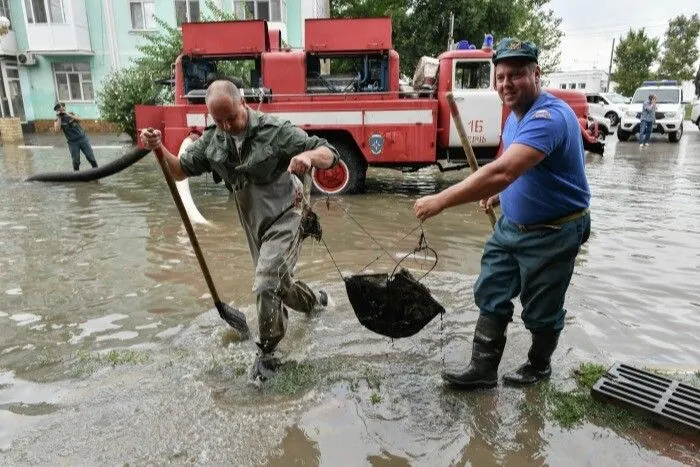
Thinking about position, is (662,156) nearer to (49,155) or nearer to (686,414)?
(686,414)

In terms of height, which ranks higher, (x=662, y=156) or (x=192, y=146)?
(x=192, y=146)

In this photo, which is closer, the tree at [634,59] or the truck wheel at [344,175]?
the truck wheel at [344,175]

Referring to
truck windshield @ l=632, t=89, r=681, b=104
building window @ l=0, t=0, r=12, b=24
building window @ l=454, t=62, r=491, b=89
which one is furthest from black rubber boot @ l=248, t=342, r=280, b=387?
building window @ l=0, t=0, r=12, b=24

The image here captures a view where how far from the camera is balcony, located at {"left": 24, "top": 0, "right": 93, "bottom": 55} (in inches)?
836

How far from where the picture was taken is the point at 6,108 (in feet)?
74.1

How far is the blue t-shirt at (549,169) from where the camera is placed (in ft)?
7.86

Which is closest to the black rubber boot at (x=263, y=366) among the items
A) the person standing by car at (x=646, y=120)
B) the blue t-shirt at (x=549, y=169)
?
the blue t-shirt at (x=549, y=169)

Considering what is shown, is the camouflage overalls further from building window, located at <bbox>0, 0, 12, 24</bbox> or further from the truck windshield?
building window, located at <bbox>0, 0, 12, 24</bbox>

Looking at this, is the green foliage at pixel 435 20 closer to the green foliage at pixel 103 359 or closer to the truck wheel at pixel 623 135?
the truck wheel at pixel 623 135

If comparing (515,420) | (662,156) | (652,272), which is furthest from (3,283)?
(662,156)

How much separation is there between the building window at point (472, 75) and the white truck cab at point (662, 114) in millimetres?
12457

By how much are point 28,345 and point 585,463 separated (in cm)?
369

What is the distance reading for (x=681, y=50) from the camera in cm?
3653

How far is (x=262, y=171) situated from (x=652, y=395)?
8.39 feet
